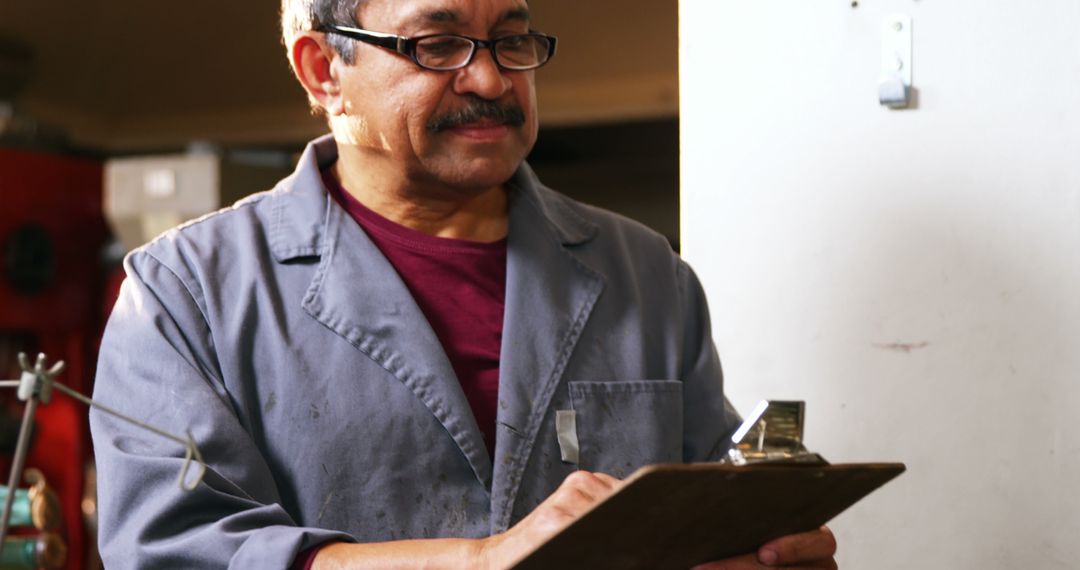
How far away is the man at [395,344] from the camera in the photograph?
1253mm

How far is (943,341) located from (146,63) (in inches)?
190

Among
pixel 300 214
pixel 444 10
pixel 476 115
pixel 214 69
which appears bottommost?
pixel 300 214

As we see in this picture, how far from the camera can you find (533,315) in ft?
A: 4.82

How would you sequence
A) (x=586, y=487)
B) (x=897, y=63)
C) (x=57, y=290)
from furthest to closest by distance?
1. (x=57, y=290)
2. (x=897, y=63)
3. (x=586, y=487)

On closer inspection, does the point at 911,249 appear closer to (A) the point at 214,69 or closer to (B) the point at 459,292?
(B) the point at 459,292

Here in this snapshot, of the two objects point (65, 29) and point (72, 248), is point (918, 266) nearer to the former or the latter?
point (72, 248)

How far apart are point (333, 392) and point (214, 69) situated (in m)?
4.72

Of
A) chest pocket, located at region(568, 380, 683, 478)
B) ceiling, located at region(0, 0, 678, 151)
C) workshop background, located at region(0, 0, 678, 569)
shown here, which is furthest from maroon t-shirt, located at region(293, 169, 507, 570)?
ceiling, located at region(0, 0, 678, 151)

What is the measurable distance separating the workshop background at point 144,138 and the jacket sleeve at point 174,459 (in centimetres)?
62

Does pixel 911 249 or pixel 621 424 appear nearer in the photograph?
pixel 621 424

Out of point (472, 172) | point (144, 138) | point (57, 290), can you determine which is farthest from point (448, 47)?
point (144, 138)

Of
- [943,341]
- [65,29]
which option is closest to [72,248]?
[65,29]

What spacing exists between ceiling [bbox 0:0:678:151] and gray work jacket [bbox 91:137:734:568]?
11.0ft

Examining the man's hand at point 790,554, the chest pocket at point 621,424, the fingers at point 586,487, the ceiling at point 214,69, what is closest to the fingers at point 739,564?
the man's hand at point 790,554
